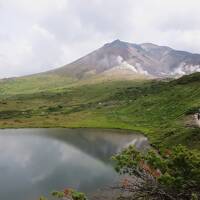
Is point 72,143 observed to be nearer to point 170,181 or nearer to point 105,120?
point 105,120

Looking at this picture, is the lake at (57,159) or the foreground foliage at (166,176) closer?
the foreground foliage at (166,176)

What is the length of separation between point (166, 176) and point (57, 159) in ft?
186

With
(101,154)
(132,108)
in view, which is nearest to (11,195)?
(101,154)

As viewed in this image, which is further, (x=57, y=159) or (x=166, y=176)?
(x=57, y=159)

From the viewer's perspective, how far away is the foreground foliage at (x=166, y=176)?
2406 cm

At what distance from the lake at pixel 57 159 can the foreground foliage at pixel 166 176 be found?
79.8ft

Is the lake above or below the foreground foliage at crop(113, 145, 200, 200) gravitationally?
below

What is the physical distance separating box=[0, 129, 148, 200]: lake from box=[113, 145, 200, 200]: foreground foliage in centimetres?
2431

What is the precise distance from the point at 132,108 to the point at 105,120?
20.7 m

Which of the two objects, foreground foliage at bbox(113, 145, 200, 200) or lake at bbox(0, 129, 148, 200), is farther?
lake at bbox(0, 129, 148, 200)

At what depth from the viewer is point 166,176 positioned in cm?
2494

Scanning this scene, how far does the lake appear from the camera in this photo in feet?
186

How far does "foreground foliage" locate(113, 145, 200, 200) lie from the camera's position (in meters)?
24.1

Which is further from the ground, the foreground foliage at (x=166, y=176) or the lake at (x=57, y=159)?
the foreground foliage at (x=166, y=176)
